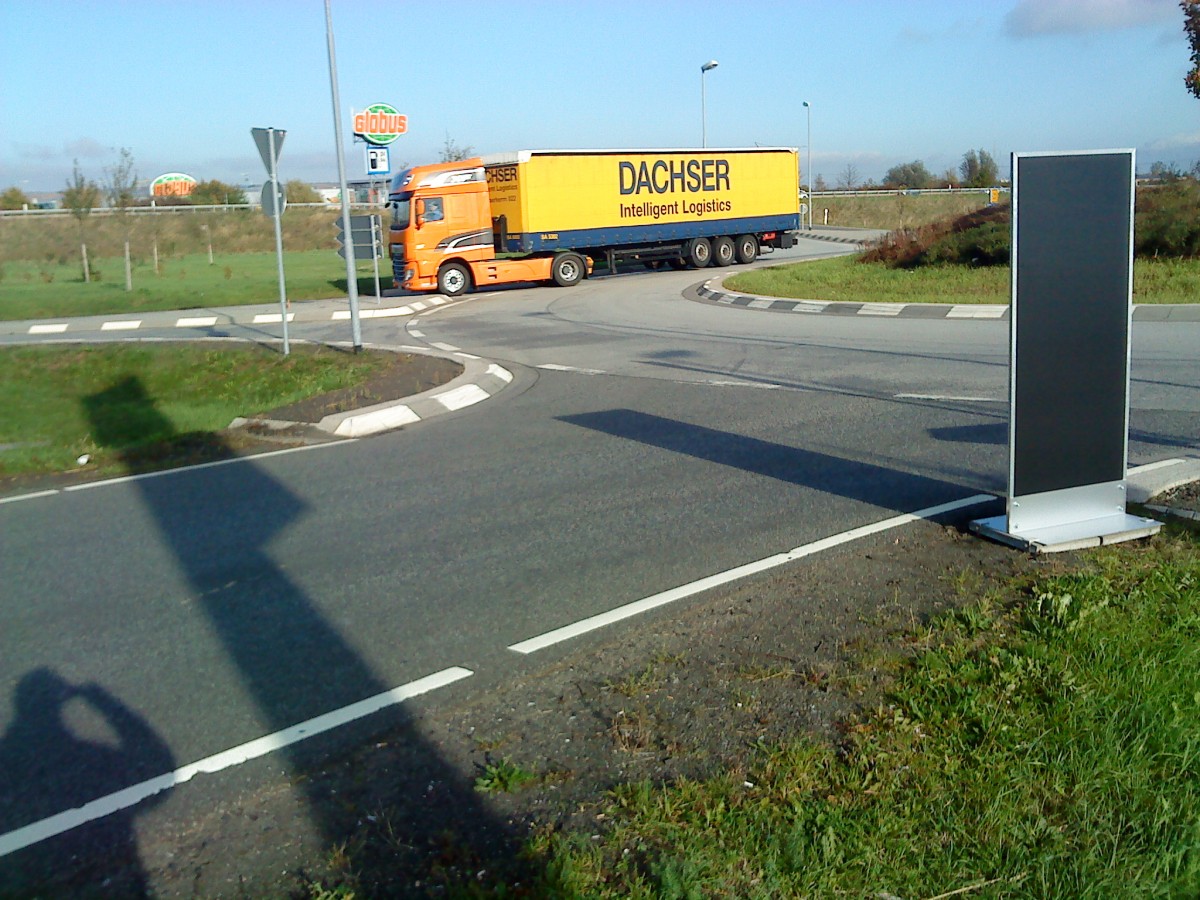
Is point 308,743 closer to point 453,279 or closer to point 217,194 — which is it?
point 453,279

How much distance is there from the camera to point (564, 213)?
30.5 metres

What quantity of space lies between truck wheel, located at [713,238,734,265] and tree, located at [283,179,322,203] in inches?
2089

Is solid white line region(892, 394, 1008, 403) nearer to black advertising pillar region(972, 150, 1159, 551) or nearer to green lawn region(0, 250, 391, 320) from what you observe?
black advertising pillar region(972, 150, 1159, 551)

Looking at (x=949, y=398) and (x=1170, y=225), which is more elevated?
(x=1170, y=225)

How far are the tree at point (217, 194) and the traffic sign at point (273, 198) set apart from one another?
212 ft

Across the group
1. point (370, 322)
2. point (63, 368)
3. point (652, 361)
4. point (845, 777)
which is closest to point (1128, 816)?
point (845, 777)

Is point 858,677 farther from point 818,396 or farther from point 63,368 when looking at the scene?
point 63,368

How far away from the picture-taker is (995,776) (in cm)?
346

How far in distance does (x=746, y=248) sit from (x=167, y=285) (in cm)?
1878

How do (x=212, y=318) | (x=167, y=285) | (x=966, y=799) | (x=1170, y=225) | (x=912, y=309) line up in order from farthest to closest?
(x=167, y=285)
(x=212, y=318)
(x=1170, y=225)
(x=912, y=309)
(x=966, y=799)

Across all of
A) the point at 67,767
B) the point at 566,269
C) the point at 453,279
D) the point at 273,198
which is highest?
the point at 273,198

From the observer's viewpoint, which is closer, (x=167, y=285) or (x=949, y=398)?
(x=949, y=398)

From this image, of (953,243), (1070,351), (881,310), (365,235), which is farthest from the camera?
(953,243)

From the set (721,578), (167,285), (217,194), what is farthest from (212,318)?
(217,194)
